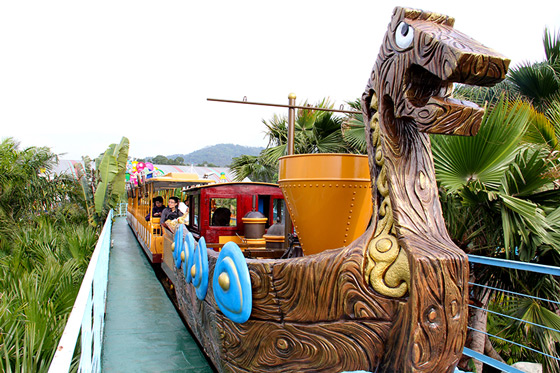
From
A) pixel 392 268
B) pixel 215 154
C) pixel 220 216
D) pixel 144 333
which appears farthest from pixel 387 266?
pixel 215 154

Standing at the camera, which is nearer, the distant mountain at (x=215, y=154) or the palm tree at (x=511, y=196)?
the palm tree at (x=511, y=196)

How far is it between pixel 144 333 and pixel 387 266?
165 inches

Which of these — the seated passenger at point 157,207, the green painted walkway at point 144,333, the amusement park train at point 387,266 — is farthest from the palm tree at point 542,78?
the seated passenger at point 157,207

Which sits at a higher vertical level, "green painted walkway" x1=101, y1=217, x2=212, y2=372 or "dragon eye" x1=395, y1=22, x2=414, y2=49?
"dragon eye" x1=395, y1=22, x2=414, y2=49

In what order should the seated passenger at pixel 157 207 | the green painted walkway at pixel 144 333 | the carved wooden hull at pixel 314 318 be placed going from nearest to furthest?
the carved wooden hull at pixel 314 318, the green painted walkway at pixel 144 333, the seated passenger at pixel 157 207

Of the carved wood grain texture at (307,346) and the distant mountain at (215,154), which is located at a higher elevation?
the distant mountain at (215,154)

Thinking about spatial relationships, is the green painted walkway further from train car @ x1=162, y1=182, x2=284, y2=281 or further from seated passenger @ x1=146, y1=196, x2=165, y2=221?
seated passenger @ x1=146, y1=196, x2=165, y2=221

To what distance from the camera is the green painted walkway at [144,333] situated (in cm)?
436

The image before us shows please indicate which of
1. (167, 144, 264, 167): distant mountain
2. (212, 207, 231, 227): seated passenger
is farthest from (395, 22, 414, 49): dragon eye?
(167, 144, 264, 167): distant mountain

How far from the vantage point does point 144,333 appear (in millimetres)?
5352

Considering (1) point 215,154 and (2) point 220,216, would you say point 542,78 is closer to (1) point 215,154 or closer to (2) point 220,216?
(2) point 220,216

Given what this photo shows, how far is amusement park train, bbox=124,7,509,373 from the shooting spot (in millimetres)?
2041

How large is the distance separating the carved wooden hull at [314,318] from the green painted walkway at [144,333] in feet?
6.00

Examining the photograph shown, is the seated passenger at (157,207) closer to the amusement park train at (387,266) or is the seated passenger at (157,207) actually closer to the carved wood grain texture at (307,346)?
the amusement park train at (387,266)
